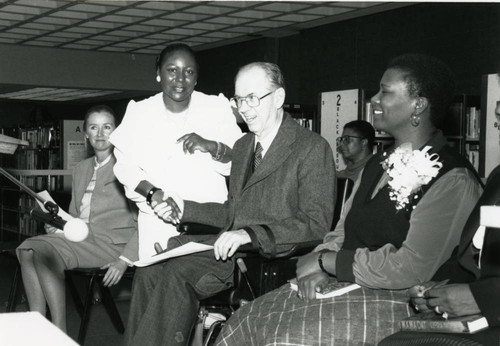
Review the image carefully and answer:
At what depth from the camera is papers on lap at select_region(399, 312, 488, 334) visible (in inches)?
71.5

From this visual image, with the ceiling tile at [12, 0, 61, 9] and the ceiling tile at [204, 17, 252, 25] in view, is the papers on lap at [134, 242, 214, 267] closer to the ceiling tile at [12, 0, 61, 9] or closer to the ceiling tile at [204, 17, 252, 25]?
the ceiling tile at [12, 0, 61, 9]

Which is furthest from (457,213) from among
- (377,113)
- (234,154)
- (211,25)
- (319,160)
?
(211,25)

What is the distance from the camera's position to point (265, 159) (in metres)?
2.84

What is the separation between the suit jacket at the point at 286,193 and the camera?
2.68 m

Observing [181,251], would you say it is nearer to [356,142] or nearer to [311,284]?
[311,284]

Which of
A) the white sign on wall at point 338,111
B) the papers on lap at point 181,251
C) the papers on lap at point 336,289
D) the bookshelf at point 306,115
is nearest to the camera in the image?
the papers on lap at point 336,289

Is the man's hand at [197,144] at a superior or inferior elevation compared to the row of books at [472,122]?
inferior

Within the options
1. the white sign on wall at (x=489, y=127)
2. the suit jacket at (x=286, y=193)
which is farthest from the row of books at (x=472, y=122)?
the suit jacket at (x=286, y=193)

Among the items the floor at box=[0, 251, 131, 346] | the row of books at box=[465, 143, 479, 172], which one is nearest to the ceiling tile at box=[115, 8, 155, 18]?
the floor at box=[0, 251, 131, 346]

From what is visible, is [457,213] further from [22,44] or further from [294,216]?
[22,44]

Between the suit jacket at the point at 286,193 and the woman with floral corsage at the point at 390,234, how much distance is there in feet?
0.61

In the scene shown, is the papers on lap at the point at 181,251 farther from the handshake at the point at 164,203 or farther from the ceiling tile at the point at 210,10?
the ceiling tile at the point at 210,10

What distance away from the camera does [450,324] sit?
72.1 inches

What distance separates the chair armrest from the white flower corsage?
3.35ft
